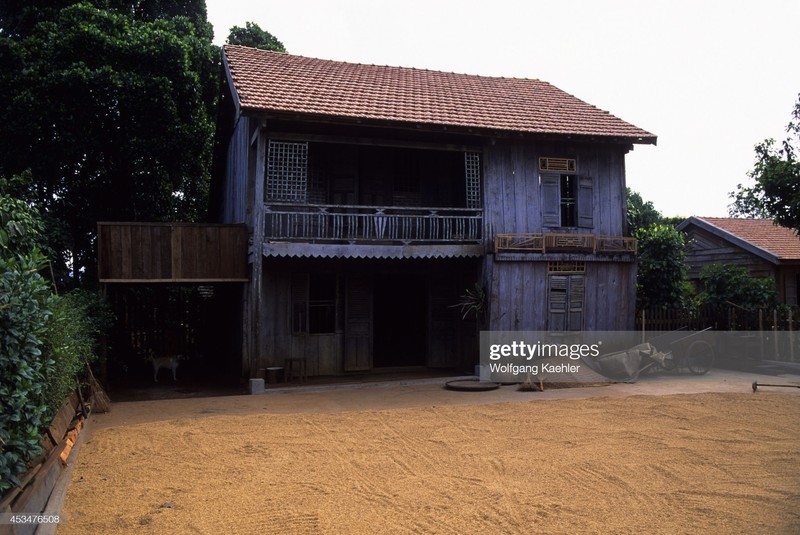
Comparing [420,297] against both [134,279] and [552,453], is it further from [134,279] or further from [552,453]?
[552,453]

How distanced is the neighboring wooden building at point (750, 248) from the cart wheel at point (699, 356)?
302 inches

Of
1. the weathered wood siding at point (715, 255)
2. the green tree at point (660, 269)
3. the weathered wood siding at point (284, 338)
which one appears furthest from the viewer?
the weathered wood siding at point (715, 255)

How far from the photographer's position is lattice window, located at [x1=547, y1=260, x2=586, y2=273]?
13.9m

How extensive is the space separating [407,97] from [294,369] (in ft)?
22.5

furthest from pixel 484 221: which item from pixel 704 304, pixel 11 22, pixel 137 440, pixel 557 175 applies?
pixel 11 22

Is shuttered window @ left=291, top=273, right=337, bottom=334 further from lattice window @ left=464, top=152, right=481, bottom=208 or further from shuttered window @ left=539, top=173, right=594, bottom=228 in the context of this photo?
shuttered window @ left=539, top=173, right=594, bottom=228

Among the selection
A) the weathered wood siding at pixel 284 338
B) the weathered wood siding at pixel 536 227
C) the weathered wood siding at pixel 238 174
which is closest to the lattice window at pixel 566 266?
the weathered wood siding at pixel 536 227

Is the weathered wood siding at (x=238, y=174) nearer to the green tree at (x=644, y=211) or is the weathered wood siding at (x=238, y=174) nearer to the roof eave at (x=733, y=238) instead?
the roof eave at (x=733, y=238)

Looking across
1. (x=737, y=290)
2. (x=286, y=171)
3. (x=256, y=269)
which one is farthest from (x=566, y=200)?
(x=256, y=269)

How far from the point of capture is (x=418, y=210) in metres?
14.4

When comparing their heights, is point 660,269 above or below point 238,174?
below

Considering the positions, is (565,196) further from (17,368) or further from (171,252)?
(17,368)

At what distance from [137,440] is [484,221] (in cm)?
845

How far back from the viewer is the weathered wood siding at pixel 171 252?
11320 millimetres
